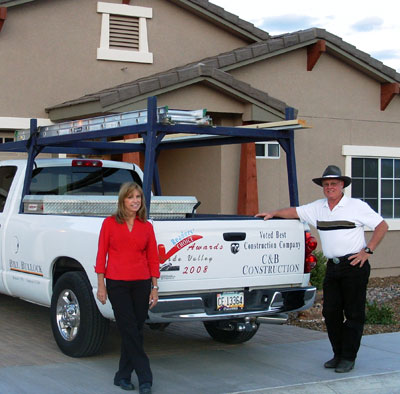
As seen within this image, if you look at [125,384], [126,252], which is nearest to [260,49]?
[126,252]

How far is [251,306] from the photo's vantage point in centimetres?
695

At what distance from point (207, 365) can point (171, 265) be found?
1.25 meters

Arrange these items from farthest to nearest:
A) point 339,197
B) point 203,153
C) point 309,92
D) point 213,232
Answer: point 309,92 < point 203,153 < point 339,197 < point 213,232

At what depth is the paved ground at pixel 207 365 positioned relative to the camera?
635 centimetres

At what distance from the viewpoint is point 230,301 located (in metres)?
6.80

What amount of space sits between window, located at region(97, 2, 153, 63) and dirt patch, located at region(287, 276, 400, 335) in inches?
235

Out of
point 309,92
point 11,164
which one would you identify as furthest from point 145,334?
point 309,92

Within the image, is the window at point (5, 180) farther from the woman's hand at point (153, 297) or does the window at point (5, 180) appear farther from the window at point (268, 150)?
the window at point (268, 150)

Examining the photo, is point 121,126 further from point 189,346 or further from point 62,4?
point 62,4

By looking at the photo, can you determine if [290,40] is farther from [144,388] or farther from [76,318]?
[144,388]

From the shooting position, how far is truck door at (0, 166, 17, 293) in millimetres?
8484

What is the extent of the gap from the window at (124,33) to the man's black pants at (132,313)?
28.2 ft

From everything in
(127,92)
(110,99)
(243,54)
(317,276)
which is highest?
(243,54)

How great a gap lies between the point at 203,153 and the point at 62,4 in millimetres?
3690
